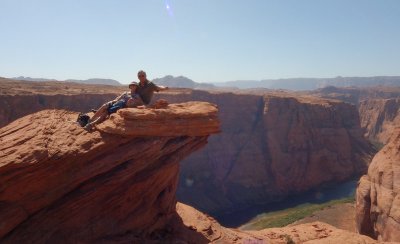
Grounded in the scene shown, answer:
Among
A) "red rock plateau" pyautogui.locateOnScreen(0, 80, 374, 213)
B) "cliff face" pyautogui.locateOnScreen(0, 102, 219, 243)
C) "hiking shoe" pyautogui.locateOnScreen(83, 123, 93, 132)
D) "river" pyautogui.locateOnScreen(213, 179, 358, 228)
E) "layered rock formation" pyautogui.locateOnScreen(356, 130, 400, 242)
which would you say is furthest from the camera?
"red rock plateau" pyautogui.locateOnScreen(0, 80, 374, 213)

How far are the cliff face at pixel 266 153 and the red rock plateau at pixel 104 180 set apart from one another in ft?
114

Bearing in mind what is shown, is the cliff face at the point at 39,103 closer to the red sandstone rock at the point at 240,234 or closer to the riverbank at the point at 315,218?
the riverbank at the point at 315,218

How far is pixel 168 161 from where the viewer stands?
45.1 feet

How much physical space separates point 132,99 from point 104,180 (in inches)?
129

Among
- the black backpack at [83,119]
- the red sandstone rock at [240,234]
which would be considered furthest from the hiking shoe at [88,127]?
the red sandstone rock at [240,234]

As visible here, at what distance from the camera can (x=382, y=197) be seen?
66.1ft

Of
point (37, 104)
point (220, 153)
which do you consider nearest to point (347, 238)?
point (37, 104)

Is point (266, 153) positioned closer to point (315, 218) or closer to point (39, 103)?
point (315, 218)

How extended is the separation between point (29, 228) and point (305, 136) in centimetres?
5297

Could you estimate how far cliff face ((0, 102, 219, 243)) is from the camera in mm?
11242


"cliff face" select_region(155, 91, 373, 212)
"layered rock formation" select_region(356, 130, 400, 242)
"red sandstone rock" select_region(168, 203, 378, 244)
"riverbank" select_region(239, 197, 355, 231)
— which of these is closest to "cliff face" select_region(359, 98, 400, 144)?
"cliff face" select_region(155, 91, 373, 212)

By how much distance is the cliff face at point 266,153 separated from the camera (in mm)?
52062

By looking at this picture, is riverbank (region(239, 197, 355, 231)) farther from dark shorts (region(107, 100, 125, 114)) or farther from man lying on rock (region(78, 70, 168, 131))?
dark shorts (region(107, 100, 125, 114))

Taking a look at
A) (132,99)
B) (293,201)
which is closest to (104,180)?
(132,99)
